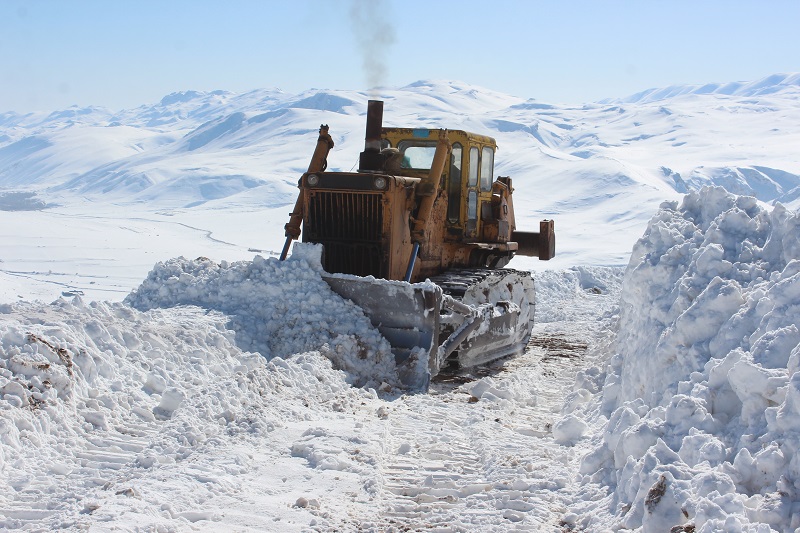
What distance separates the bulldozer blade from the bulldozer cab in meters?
1.94

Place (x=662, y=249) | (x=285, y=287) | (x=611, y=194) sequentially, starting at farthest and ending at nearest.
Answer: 1. (x=611, y=194)
2. (x=285, y=287)
3. (x=662, y=249)

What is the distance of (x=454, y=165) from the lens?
34.1ft

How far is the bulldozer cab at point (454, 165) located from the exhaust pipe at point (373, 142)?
0.26 m

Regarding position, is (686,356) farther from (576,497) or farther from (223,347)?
(223,347)

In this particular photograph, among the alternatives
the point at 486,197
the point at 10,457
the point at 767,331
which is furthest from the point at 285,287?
the point at 767,331

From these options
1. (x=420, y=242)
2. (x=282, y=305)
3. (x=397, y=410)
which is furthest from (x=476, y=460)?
(x=420, y=242)

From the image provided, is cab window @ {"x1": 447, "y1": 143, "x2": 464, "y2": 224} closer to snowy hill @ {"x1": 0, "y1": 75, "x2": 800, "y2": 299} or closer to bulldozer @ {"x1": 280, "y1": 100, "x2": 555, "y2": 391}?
bulldozer @ {"x1": 280, "y1": 100, "x2": 555, "y2": 391}

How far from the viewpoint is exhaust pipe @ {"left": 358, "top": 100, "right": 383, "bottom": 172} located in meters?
9.94

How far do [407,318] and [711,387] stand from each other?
4.17 metres

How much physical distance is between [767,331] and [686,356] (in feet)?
2.38

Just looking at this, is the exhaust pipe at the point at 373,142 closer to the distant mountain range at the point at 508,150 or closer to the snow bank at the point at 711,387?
the snow bank at the point at 711,387

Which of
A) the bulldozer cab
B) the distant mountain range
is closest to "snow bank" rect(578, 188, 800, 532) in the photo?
the bulldozer cab

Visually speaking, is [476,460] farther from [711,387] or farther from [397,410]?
[711,387]

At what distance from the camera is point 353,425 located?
258 inches
